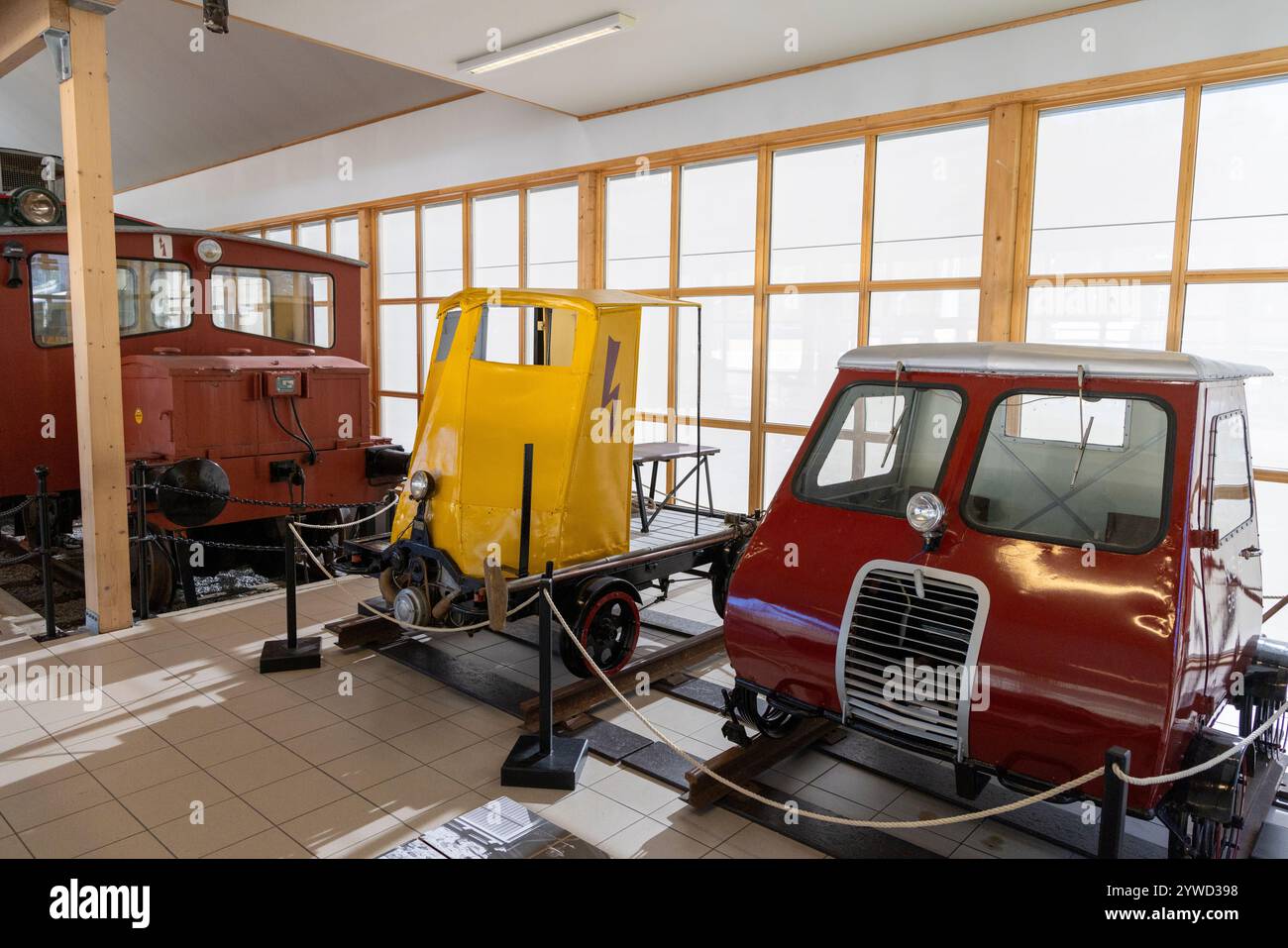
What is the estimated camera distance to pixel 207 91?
12.6m

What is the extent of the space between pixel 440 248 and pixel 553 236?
2086 mm

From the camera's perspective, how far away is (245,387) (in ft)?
22.3

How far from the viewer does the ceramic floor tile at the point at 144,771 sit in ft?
12.4

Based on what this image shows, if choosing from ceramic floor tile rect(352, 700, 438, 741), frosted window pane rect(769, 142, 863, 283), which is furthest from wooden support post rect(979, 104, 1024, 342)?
ceramic floor tile rect(352, 700, 438, 741)

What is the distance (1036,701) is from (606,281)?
7275 mm

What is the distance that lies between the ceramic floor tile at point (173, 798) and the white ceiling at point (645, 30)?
527 cm

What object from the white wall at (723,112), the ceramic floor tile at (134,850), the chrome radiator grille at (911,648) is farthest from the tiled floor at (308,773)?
the white wall at (723,112)

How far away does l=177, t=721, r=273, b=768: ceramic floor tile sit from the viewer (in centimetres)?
406

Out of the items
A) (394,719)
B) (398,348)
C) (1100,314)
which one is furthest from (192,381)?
(1100,314)

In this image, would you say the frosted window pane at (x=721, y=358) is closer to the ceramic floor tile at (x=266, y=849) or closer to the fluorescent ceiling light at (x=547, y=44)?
the fluorescent ceiling light at (x=547, y=44)

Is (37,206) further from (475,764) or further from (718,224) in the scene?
(475,764)

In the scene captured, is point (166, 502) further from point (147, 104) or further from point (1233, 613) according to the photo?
point (147, 104)

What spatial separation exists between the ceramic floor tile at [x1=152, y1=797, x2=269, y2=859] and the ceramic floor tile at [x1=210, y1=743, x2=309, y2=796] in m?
0.15

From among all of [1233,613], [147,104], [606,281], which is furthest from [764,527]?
[147,104]
